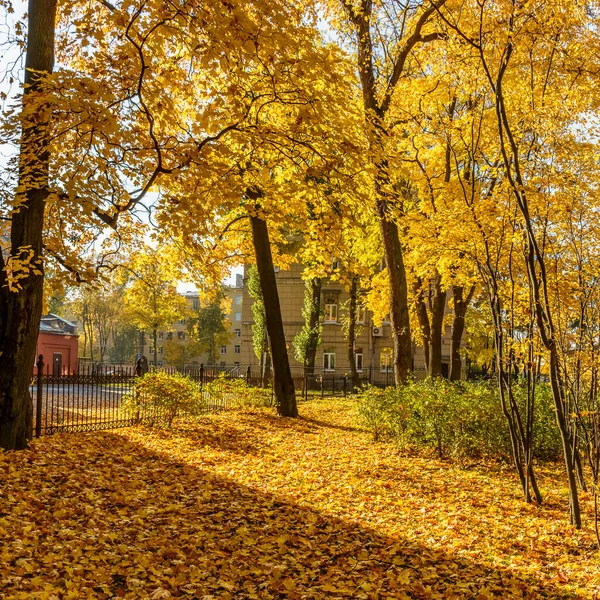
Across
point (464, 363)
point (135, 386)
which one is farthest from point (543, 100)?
point (464, 363)

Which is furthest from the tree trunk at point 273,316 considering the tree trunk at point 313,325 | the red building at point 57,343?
the red building at point 57,343

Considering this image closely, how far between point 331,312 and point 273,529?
3148cm

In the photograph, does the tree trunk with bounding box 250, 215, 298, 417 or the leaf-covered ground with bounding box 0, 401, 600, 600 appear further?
the tree trunk with bounding box 250, 215, 298, 417

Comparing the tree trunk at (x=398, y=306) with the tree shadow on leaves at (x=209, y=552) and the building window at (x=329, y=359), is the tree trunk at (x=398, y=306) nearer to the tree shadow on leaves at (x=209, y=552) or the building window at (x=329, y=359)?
the tree shadow on leaves at (x=209, y=552)

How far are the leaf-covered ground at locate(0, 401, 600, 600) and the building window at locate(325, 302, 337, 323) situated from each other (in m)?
27.3

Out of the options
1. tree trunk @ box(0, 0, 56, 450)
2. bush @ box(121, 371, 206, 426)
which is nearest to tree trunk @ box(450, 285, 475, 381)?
bush @ box(121, 371, 206, 426)

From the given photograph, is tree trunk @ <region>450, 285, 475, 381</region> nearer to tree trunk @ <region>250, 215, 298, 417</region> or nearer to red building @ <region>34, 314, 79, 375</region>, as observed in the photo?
tree trunk @ <region>250, 215, 298, 417</region>

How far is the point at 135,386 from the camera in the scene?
1255 centimetres

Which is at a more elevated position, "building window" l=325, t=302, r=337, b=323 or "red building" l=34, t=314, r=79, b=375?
"building window" l=325, t=302, r=337, b=323

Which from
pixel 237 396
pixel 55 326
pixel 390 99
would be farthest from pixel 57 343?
pixel 390 99

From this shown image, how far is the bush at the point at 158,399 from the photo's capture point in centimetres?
1241

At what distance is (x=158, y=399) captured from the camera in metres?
12.4

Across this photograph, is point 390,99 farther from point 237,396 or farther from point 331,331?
point 331,331

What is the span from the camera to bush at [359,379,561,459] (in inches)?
368
